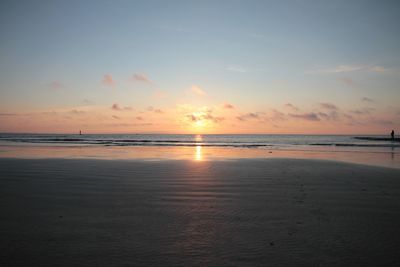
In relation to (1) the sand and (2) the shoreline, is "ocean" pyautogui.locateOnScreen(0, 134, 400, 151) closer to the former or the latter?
(2) the shoreline

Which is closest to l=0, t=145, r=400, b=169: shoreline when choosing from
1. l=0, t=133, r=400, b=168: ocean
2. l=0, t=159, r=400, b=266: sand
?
l=0, t=133, r=400, b=168: ocean

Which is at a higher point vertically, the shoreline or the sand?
the shoreline

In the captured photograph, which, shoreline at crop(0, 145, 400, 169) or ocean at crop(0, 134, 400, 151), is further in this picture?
ocean at crop(0, 134, 400, 151)

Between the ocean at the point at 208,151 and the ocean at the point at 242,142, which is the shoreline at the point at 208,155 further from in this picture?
the ocean at the point at 242,142

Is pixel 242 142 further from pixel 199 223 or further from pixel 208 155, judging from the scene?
pixel 199 223

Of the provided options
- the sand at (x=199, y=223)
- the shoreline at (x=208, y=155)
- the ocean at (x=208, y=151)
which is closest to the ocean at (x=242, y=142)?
the ocean at (x=208, y=151)

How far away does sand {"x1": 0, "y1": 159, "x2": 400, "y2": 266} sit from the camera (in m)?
4.68

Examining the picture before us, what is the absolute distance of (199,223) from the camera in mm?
6402

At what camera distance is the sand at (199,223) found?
15.4ft

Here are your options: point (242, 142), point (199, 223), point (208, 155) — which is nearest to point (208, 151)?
point (208, 155)

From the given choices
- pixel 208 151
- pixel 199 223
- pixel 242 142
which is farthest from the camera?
pixel 242 142

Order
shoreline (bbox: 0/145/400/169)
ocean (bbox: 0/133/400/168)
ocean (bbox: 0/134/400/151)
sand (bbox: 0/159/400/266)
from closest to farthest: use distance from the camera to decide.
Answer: sand (bbox: 0/159/400/266) → shoreline (bbox: 0/145/400/169) → ocean (bbox: 0/133/400/168) → ocean (bbox: 0/134/400/151)

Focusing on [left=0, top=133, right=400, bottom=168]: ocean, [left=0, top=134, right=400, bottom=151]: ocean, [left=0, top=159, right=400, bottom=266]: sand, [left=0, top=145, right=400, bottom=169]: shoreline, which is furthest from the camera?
[left=0, top=134, right=400, bottom=151]: ocean

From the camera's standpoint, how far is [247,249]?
4.95 metres
